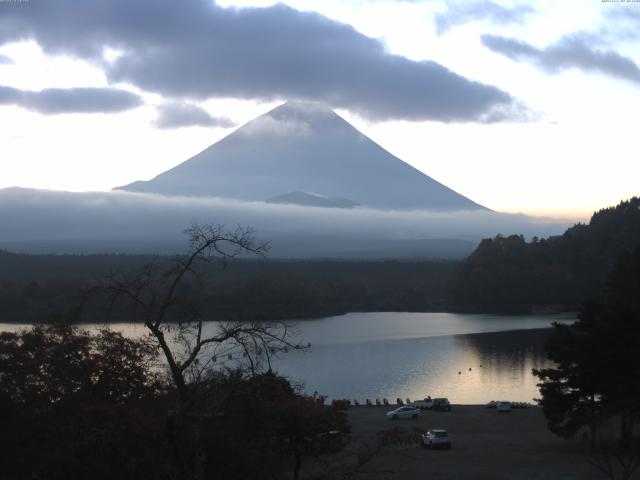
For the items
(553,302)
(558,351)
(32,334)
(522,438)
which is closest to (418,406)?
(522,438)

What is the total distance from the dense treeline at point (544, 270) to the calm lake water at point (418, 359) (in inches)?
308

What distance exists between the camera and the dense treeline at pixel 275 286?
105 ft

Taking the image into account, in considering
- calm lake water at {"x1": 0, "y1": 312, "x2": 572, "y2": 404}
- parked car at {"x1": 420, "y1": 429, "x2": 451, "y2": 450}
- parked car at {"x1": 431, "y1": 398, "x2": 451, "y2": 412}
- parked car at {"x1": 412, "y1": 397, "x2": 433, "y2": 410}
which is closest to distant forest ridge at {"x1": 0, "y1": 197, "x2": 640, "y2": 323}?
calm lake water at {"x1": 0, "y1": 312, "x2": 572, "y2": 404}

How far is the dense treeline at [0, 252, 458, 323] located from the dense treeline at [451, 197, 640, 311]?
243 cm

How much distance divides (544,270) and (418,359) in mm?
22142

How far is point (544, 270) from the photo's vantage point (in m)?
44.1

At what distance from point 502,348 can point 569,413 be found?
1576 centimetres

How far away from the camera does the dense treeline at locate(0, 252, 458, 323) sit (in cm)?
3203

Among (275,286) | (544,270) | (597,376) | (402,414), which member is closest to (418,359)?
(402,414)

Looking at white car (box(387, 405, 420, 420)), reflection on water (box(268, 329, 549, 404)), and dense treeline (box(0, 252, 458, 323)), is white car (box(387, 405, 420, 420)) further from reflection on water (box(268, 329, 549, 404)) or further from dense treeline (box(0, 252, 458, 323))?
dense treeline (box(0, 252, 458, 323))

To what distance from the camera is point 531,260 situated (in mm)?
46094

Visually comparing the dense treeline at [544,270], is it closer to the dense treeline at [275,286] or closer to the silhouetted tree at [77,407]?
the dense treeline at [275,286]

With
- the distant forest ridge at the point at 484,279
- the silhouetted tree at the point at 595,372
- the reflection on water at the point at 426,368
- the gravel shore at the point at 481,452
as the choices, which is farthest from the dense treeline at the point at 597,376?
the distant forest ridge at the point at 484,279

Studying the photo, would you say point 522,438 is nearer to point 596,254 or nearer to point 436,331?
point 436,331
